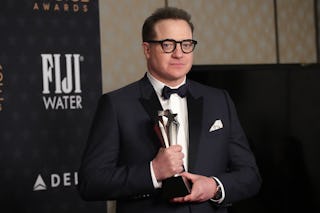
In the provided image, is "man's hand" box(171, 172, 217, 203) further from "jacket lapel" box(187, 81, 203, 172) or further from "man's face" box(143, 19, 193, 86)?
"man's face" box(143, 19, 193, 86)

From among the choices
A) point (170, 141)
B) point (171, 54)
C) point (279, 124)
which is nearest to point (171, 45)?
point (171, 54)

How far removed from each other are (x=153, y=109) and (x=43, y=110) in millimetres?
1586

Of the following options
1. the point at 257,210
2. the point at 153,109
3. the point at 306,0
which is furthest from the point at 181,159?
the point at 306,0

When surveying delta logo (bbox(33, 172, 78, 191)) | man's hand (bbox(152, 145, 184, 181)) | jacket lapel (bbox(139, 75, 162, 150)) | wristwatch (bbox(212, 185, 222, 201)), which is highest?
jacket lapel (bbox(139, 75, 162, 150))

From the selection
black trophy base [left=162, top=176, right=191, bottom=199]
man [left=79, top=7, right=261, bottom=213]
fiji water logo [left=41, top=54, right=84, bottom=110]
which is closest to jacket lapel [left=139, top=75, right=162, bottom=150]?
man [left=79, top=7, right=261, bottom=213]

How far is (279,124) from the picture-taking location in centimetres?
277

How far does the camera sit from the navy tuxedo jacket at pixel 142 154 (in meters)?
1.46

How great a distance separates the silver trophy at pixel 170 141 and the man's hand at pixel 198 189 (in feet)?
0.05

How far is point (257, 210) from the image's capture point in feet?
8.95

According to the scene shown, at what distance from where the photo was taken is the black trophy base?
4.59ft

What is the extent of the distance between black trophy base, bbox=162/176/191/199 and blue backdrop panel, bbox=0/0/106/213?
5.58ft

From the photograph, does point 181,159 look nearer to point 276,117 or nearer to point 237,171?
point 237,171

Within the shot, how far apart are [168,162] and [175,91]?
0.25 metres

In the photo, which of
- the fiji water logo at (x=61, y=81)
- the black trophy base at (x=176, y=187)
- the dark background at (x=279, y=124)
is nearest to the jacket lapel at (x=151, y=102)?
the black trophy base at (x=176, y=187)
